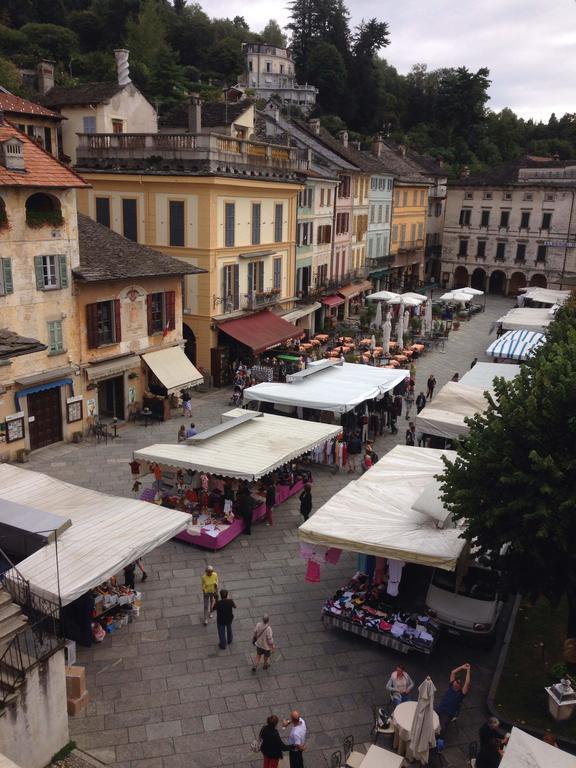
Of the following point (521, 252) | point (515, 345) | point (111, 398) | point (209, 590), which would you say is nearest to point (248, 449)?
point (209, 590)

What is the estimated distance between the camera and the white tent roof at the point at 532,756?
26.5ft

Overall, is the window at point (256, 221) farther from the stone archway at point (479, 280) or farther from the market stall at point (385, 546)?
the stone archway at point (479, 280)

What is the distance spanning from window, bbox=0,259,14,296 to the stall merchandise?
1353 cm

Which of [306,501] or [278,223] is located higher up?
[278,223]

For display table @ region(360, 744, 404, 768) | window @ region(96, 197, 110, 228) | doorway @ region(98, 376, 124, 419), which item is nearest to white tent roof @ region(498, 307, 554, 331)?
window @ region(96, 197, 110, 228)

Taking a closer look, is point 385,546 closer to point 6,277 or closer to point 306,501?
point 306,501

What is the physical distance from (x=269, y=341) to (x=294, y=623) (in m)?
19.8

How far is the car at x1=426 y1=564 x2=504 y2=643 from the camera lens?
41.0 ft

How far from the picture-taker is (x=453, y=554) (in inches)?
479

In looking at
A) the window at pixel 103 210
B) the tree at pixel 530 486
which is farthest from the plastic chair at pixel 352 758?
the window at pixel 103 210

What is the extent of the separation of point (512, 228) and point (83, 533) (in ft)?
196

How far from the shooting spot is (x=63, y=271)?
71.8ft

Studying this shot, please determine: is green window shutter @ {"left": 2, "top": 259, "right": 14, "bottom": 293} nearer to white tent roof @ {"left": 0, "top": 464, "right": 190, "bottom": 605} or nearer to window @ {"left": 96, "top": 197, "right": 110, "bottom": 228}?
white tent roof @ {"left": 0, "top": 464, "right": 190, "bottom": 605}

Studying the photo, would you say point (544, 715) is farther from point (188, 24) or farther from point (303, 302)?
point (188, 24)
